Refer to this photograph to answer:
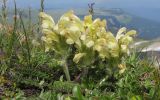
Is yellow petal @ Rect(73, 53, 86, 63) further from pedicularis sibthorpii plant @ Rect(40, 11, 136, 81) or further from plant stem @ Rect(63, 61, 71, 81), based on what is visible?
plant stem @ Rect(63, 61, 71, 81)

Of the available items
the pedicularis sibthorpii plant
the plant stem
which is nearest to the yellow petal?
the pedicularis sibthorpii plant

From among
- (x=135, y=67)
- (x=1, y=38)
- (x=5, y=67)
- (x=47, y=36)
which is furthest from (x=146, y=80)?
(x=1, y=38)

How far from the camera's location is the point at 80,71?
20.0 feet

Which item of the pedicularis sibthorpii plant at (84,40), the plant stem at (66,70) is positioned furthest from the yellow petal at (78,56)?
the plant stem at (66,70)

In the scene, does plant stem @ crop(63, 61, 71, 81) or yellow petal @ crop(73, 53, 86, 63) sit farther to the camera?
plant stem @ crop(63, 61, 71, 81)

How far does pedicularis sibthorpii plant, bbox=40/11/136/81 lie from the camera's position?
17.9 ft

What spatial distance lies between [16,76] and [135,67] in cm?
175

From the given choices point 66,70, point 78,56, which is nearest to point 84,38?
point 78,56

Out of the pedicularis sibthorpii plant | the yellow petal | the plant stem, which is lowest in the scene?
the plant stem

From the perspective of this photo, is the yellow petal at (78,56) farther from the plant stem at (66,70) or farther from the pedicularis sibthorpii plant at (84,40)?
the plant stem at (66,70)

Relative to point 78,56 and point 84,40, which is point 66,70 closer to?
point 78,56

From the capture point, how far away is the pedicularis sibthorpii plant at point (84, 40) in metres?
5.46

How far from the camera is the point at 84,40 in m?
5.45

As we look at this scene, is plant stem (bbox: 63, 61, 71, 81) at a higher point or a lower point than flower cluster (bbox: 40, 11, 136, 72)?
lower
